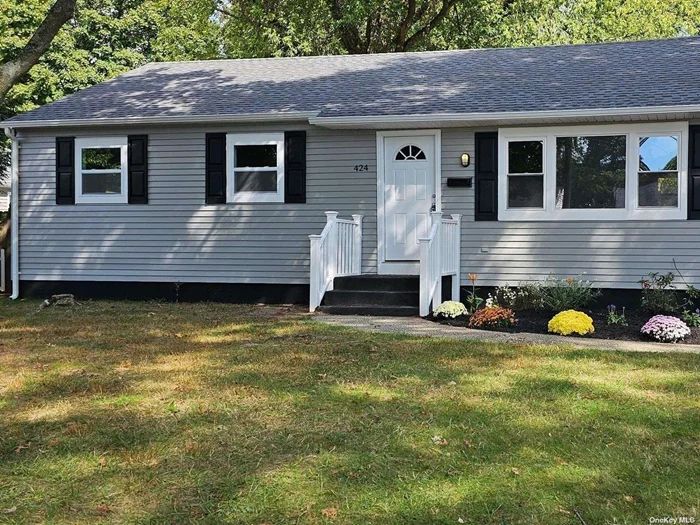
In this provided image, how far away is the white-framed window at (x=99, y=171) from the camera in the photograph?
11648 mm

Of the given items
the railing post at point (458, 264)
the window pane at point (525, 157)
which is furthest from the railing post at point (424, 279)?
the window pane at point (525, 157)

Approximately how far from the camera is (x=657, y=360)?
6.18m

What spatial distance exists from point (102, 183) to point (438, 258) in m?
5.56

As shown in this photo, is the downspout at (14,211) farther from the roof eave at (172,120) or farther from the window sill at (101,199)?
the window sill at (101,199)

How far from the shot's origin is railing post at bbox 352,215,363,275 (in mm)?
10734

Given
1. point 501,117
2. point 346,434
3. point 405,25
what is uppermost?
point 405,25

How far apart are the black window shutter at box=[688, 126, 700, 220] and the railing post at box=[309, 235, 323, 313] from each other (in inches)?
187

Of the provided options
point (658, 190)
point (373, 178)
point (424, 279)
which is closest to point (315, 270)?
point (424, 279)

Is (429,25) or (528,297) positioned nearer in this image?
(528,297)

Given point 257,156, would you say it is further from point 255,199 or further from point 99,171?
point 99,171

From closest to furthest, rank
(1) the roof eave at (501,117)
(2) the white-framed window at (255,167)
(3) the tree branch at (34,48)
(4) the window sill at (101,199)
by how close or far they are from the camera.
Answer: (3) the tree branch at (34,48) < (1) the roof eave at (501,117) < (2) the white-framed window at (255,167) < (4) the window sill at (101,199)

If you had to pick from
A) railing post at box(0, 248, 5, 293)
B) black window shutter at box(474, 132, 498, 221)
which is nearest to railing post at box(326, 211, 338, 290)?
black window shutter at box(474, 132, 498, 221)

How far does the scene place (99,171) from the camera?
1175 cm

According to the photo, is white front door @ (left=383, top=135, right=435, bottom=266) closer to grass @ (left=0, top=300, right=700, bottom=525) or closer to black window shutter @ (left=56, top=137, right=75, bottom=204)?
grass @ (left=0, top=300, right=700, bottom=525)
